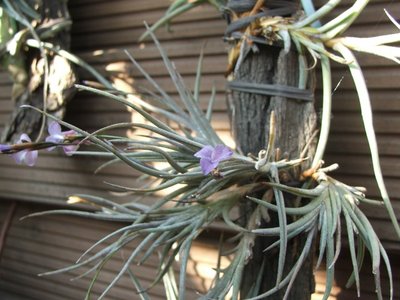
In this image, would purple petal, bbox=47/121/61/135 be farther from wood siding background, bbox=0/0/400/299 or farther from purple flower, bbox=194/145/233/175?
wood siding background, bbox=0/0/400/299

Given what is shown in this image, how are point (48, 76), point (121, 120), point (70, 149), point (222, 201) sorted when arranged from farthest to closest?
point (121, 120) < point (48, 76) < point (222, 201) < point (70, 149)

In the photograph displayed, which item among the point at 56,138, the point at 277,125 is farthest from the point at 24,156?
the point at 277,125

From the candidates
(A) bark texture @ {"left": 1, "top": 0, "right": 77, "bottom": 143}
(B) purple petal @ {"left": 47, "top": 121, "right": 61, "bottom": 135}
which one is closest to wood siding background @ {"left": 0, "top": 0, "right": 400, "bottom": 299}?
(A) bark texture @ {"left": 1, "top": 0, "right": 77, "bottom": 143}

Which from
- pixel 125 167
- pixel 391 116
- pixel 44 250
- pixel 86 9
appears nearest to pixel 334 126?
pixel 391 116

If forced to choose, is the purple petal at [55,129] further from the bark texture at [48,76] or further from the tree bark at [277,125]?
the bark texture at [48,76]

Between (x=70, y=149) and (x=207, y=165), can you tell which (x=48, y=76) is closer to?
(x=70, y=149)

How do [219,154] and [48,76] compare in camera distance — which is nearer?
[219,154]
